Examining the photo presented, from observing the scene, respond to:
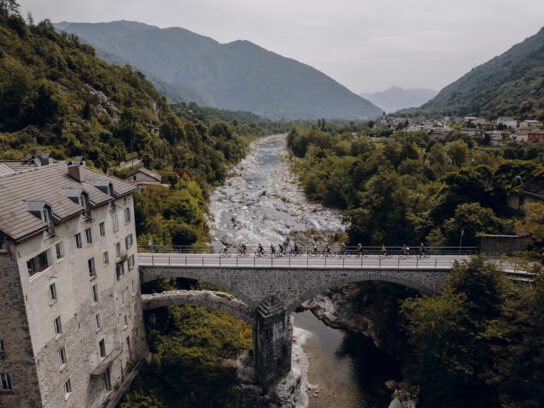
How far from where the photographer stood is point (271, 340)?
27.8 m

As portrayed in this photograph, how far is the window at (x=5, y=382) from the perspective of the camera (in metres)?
18.4

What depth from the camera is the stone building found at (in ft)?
56.7

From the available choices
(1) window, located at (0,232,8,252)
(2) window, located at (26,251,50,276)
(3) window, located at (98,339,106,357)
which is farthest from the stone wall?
(1) window, located at (0,232,8,252)

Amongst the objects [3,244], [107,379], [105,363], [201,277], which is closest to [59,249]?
[3,244]

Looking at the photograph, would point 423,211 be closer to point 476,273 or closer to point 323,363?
point 476,273

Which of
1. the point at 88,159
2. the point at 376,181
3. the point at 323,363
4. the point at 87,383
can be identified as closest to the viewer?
the point at 87,383

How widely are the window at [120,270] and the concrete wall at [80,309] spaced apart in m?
0.36

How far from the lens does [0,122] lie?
5191cm

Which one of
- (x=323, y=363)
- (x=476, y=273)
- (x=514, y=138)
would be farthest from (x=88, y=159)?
(x=514, y=138)

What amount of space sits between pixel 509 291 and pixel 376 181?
23.0m

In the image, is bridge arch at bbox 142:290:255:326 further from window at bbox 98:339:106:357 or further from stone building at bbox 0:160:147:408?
window at bbox 98:339:106:357

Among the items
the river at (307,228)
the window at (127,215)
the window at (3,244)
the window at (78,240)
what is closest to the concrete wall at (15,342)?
the window at (3,244)

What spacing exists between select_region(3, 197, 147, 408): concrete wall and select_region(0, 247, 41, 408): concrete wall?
0.28 metres

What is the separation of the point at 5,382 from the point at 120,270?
29.1 ft
